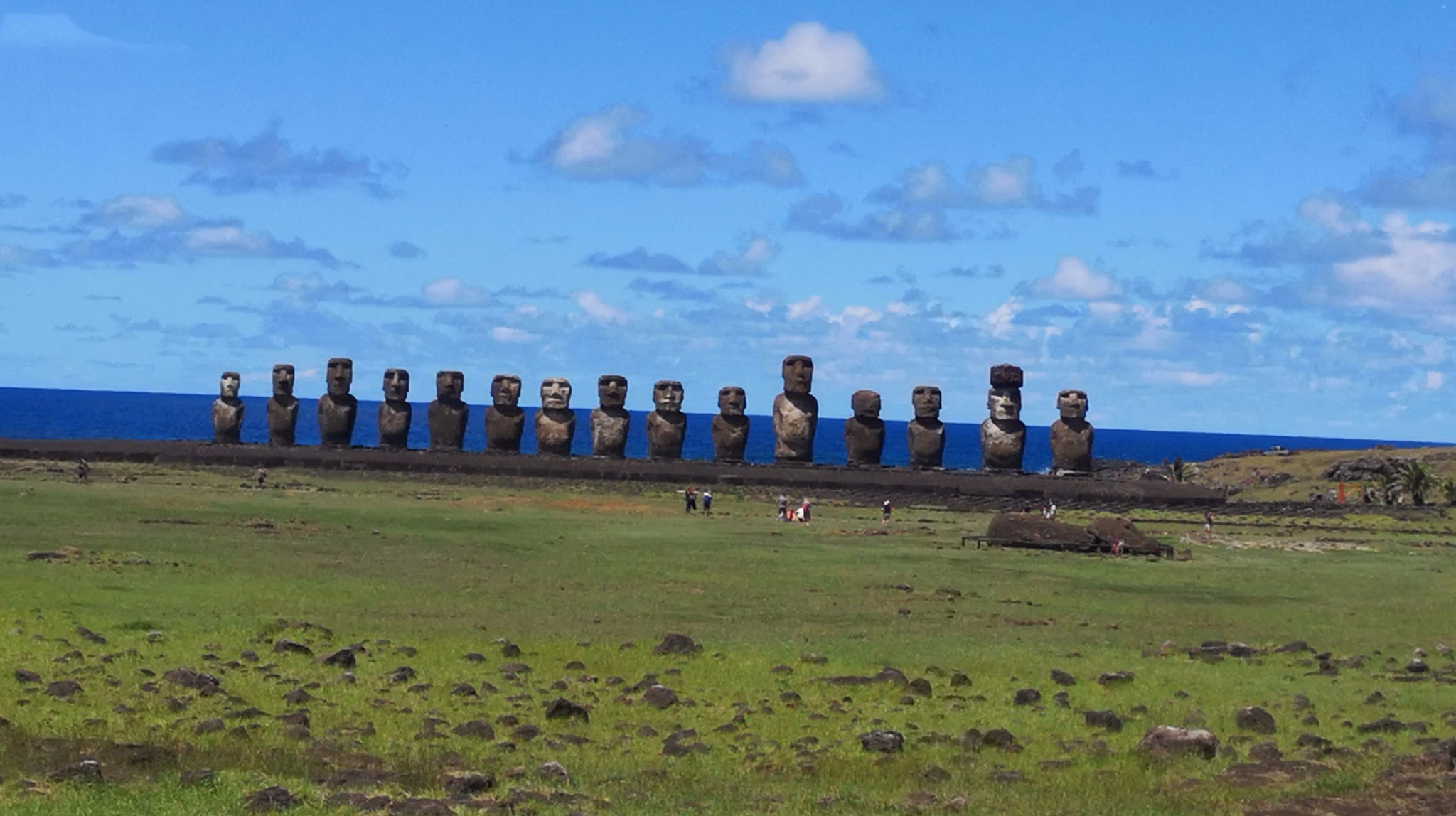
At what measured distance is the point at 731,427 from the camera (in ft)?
182

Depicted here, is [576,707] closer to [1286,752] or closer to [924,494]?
[1286,752]

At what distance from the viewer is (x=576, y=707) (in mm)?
16484

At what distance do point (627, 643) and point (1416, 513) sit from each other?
116 ft

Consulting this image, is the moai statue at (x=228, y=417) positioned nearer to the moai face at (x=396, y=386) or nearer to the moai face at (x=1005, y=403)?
the moai face at (x=396, y=386)

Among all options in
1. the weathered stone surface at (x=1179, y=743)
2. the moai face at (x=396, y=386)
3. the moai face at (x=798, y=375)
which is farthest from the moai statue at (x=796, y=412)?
the weathered stone surface at (x=1179, y=743)

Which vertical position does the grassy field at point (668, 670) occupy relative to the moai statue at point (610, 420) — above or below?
below

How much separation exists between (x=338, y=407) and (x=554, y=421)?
7655 mm

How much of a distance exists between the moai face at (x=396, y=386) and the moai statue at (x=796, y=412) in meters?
12.4

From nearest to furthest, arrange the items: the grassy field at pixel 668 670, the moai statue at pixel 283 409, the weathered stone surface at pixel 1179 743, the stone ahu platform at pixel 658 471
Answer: the grassy field at pixel 668 670
the weathered stone surface at pixel 1179 743
the stone ahu platform at pixel 658 471
the moai statue at pixel 283 409

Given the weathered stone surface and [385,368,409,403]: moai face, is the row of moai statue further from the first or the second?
the weathered stone surface

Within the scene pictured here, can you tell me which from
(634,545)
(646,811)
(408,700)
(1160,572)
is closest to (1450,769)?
(646,811)

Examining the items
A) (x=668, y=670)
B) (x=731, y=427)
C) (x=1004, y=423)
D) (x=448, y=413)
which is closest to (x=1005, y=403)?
(x=1004, y=423)

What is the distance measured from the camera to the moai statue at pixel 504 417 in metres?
57.0

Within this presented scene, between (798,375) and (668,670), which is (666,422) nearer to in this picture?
(798,375)
